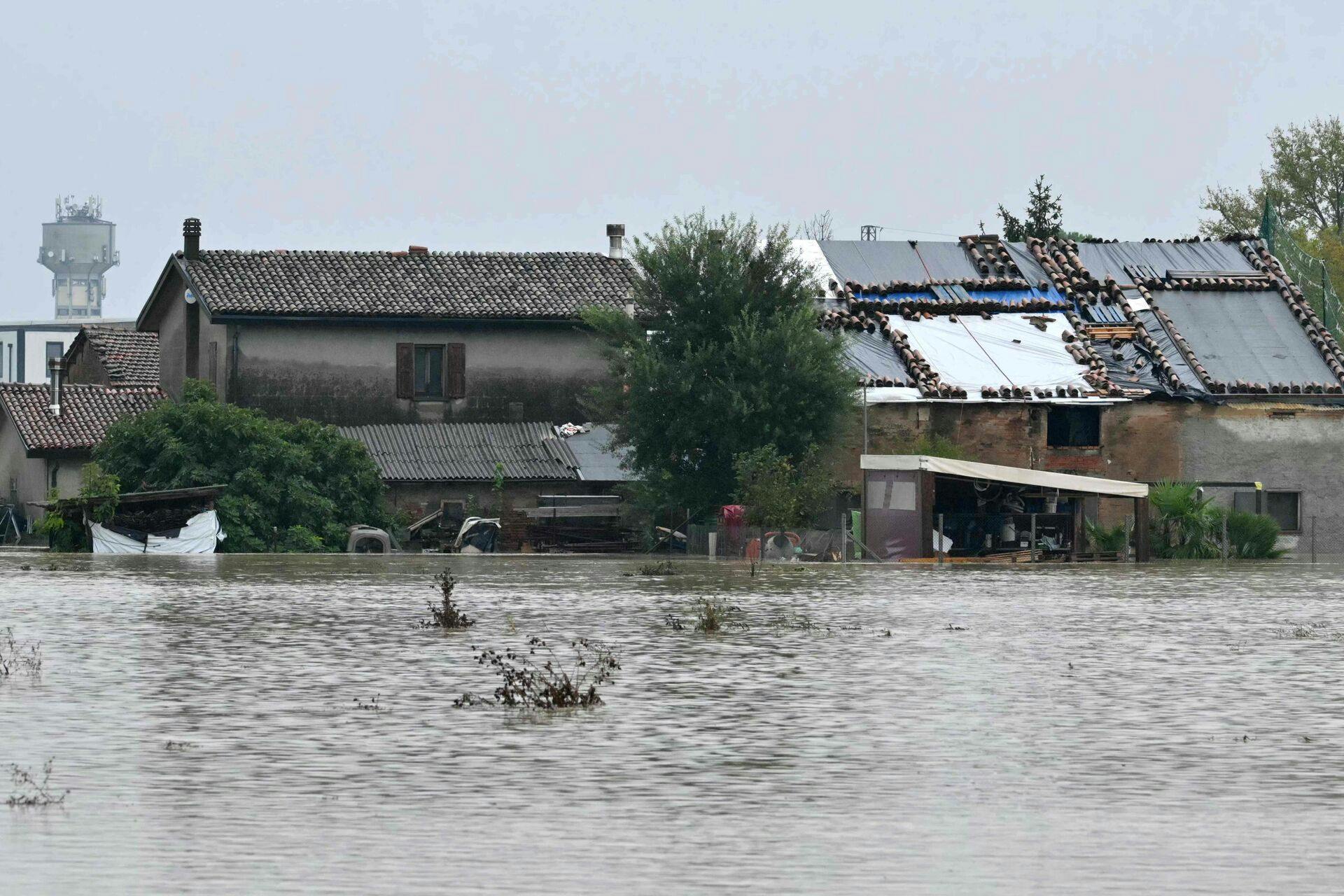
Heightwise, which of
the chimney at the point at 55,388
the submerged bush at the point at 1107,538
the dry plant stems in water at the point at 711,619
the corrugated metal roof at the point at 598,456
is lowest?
the dry plant stems in water at the point at 711,619

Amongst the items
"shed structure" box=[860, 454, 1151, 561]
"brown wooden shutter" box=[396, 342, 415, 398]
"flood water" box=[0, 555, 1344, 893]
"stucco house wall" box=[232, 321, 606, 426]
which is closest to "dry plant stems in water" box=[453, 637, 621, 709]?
"flood water" box=[0, 555, 1344, 893]

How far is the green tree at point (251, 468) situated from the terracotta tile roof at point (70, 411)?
7464mm

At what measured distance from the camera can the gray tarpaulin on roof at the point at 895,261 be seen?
2207 inches

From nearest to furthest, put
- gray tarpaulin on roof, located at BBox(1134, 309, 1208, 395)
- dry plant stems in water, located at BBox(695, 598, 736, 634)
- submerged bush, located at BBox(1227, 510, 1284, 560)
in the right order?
1. dry plant stems in water, located at BBox(695, 598, 736, 634)
2. submerged bush, located at BBox(1227, 510, 1284, 560)
3. gray tarpaulin on roof, located at BBox(1134, 309, 1208, 395)

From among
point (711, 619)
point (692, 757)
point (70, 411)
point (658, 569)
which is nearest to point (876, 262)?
point (658, 569)

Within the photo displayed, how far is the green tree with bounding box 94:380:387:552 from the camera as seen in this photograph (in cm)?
4891

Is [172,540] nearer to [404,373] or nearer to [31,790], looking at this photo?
[404,373]

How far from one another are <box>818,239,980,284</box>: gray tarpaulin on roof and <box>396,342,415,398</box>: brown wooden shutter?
1060 cm

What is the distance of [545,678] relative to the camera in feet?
56.6

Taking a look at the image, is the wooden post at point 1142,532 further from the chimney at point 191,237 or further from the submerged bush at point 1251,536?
the chimney at point 191,237

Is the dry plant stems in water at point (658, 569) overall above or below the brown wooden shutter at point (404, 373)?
below

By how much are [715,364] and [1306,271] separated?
2205cm

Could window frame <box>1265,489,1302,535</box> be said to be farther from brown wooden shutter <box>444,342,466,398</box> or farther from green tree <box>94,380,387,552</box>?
green tree <box>94,380,387,552</box>

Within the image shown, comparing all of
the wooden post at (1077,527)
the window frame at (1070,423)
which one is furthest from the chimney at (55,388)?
the wooden post at (1077,527)
